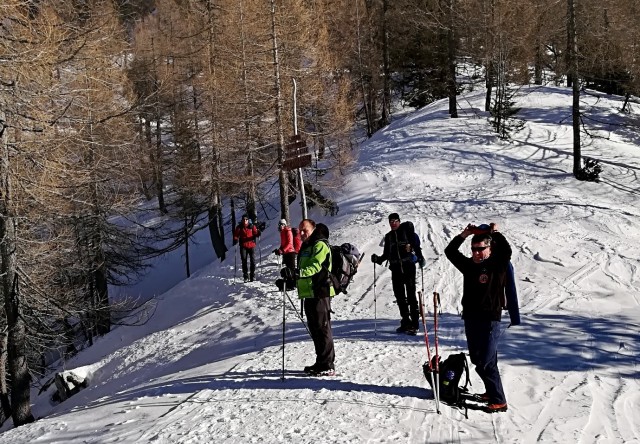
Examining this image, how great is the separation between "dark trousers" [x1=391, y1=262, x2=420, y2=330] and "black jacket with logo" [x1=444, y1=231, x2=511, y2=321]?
9.98ft

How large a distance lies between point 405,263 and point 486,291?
3.25 m

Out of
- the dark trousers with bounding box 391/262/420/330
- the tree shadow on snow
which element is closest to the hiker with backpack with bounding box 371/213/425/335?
the dark trousers with bounding box 391/262/420/330

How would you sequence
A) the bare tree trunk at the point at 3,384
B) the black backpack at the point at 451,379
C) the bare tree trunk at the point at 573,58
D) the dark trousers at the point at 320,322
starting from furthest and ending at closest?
Result: the bare tree trunk at the point at 573,58
the bare tree trunk at the point at 3,384
the dark trousers at the point at 320,322
the black backpack at the point at 451,379

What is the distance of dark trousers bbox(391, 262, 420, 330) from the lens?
8.55m

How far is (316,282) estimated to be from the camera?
6.66 meters

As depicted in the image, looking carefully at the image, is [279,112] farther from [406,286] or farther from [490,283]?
[490,283]

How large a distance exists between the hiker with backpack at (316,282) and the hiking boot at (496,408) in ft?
7.14

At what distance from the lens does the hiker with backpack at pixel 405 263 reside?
855 centimetres

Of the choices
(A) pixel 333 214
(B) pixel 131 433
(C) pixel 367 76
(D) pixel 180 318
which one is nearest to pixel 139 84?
(C) pixel 367 76

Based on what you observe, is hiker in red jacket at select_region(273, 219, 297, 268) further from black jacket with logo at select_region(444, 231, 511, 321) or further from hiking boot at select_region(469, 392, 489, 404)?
black jacket with logo at select_region(444, 231, 511, 321)

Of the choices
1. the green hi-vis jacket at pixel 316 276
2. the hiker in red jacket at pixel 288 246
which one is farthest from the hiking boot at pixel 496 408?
the hiker in red jacket at pixel 288 246

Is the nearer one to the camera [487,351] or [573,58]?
[487,351]

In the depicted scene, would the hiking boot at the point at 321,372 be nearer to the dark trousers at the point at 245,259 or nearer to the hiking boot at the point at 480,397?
the hiking boot at the point at 480,397

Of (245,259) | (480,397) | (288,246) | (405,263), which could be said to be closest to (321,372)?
(480,397)
